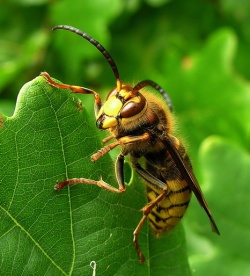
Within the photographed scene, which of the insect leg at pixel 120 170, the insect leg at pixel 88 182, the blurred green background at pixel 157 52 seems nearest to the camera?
the insect leg at pixel 88 182

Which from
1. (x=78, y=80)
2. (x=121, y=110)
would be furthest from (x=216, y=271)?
(x=78, y=80)

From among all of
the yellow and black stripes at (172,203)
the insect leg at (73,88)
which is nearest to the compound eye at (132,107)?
the insect leg at (73,88)

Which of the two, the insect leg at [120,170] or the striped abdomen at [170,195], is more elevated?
the insect leg at [120,170]

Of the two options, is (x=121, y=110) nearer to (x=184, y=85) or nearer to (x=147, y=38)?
(x=184, y=85)

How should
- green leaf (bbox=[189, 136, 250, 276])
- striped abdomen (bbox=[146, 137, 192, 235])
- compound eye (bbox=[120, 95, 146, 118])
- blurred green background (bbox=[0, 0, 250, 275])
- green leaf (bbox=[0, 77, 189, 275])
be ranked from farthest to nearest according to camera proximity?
blurred green background (bbox=[0, 0, 250, 275]) → green leaf (bbox=[189, 136, 250, 276]) → striped abdomen (bbox=[146, 137, 192, 235]) → compound eye (bbox=[120, 95, 146, 118]) → green leaf (bbox=[0, 77, 189, 275])

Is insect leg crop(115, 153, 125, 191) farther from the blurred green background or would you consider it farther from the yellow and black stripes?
the blurred green background

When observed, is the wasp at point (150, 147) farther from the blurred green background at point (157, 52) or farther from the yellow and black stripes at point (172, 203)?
the blurred green background at point (157, 52)

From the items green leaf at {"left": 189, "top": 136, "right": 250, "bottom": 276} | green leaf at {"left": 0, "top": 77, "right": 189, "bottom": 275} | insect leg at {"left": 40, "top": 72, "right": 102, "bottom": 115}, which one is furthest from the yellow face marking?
green leaf at {"left": 189, "top": 136, "right": 250, "bottom": 276}
